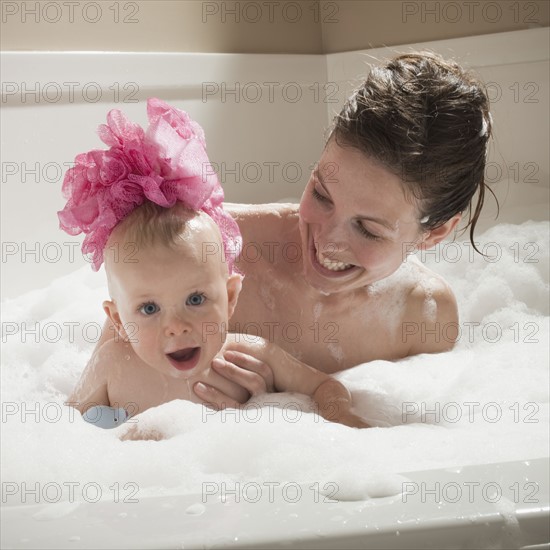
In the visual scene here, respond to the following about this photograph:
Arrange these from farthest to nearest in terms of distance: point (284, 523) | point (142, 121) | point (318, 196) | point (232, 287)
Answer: point (142, 121) < point (318, 196) < point (232, 287) < point (284, 523)

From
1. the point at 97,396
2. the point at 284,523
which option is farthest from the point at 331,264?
the point at 284,523

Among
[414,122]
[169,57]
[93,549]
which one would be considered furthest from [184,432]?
[169,57]

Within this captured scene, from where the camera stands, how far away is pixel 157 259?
1160 mm

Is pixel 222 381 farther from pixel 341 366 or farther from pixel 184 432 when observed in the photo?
pixel 341 366

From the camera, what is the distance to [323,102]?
6.91 feet

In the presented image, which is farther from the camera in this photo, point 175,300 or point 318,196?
point 318,196

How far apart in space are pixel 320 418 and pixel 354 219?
0.31m

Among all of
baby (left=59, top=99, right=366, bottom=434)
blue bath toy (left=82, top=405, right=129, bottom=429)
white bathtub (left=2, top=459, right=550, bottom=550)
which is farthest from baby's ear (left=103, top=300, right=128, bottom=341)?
white bathtub (left=2, top=459, right=550, bottom=550)

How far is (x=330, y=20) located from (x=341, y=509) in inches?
62.7

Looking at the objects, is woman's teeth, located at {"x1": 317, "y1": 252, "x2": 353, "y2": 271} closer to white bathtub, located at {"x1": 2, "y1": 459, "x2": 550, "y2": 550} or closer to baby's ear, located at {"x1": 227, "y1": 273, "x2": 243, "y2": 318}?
baby's ear, located at {"x1": 227, "y1": 273, "x2": 243, "y2": 318}

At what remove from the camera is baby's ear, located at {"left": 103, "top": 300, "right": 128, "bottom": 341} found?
125 centimetres

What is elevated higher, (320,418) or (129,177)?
(129,177)

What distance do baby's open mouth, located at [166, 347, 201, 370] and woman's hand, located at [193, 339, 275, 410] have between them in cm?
8

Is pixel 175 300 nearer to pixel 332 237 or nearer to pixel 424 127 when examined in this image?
pixel 332 237
